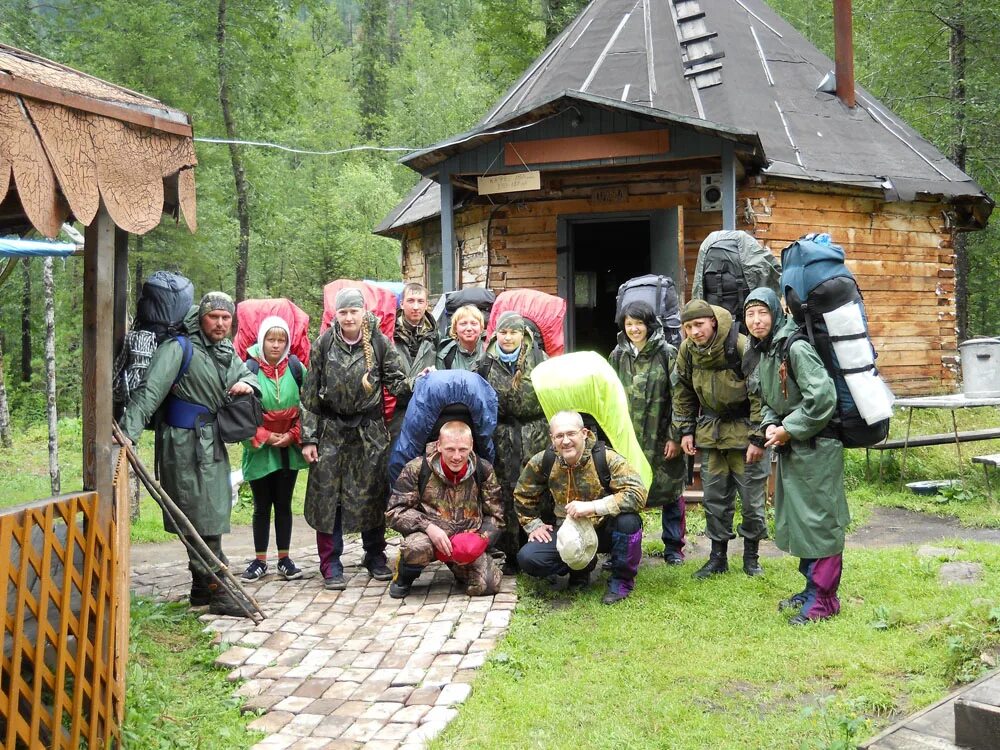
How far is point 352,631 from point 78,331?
18188 millimetres

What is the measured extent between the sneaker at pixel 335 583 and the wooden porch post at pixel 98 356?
2234 mm

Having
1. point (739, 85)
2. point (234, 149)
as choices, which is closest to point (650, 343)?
point (739, 85)

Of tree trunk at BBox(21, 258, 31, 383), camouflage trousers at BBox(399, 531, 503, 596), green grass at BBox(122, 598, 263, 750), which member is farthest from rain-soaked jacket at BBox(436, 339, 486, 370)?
tree trunk at BBox(21, 258, 31, 383)

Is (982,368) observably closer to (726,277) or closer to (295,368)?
(726,277)

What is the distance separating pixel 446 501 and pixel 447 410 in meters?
0.58

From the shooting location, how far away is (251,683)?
4.18 m

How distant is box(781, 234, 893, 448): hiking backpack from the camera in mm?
4434

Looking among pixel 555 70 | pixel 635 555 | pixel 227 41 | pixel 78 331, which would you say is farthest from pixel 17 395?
pixel 635 555

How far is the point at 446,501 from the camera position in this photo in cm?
539

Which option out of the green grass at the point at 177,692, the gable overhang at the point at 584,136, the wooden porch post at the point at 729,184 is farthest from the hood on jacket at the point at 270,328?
the wooden porch post at the point at 729,184

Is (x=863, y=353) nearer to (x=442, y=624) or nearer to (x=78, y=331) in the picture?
(x=442, y=624)

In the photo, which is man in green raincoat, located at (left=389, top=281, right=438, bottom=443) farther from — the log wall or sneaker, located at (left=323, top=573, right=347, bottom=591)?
the log wall

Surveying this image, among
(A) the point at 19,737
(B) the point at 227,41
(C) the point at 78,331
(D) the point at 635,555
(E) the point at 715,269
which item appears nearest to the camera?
(A) the point at 19,737

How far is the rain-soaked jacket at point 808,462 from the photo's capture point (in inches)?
177
